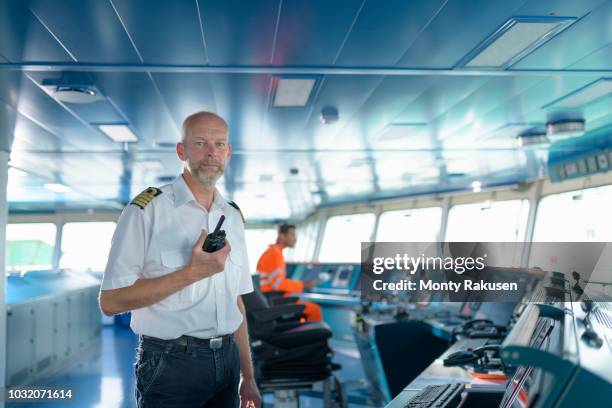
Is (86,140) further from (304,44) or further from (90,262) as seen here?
(90,262)

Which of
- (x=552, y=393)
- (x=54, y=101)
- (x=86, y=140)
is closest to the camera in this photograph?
(x=552, y=393)

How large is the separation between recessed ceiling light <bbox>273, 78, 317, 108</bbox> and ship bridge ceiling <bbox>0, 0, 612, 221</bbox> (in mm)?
22

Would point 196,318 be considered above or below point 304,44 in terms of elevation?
below

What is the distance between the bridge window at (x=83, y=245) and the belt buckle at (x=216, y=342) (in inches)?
491

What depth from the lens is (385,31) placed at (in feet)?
8.96

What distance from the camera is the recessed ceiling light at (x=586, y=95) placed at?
12.3 feet

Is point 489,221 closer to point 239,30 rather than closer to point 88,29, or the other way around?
point 239,30

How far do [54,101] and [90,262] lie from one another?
10.5 meters

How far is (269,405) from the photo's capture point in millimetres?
4648

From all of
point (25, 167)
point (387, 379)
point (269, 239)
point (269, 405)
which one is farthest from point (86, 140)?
point (269, 239)

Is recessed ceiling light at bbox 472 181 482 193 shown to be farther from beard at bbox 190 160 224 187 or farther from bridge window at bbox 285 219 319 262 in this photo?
beard at bbox 190 160 224 187

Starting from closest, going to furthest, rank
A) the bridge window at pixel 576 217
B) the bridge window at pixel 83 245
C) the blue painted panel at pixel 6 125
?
1. the blue painted panel at pixel 6 125
2. the bridge window at pixel 576 217
3. the bridge window at pixel 83 245

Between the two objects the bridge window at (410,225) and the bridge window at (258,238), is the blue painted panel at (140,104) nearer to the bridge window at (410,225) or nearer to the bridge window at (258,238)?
the bridge window at (410,225)

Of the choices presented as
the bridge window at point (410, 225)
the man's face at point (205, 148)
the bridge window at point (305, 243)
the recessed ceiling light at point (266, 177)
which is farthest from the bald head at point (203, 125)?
the bridge window at point (305, 243)
